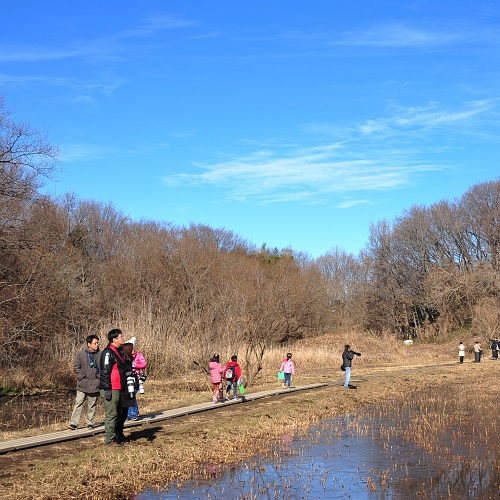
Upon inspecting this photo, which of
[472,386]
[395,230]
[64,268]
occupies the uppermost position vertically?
[395,230]

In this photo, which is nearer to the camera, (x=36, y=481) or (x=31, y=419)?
(x=36, y=481)

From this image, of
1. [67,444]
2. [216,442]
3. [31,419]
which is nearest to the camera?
[67,444]

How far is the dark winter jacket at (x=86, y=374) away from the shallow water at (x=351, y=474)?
3.32m

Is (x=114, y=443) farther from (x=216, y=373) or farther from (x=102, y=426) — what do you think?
(x=216, y=373)

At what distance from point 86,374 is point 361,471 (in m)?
5.72

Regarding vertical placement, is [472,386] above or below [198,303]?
below

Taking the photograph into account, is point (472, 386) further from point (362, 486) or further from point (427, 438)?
point (362, 486)

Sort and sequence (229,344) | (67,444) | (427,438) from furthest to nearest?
(229,344) → (427,438) → (67,444)

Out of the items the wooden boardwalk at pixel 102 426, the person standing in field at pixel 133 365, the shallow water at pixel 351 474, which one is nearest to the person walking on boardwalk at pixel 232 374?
the wooden boardwalk at pixel 102 426

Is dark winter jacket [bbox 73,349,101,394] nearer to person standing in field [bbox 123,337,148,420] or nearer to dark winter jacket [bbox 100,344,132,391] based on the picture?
person standing in field [bbox 123,337,148,420]

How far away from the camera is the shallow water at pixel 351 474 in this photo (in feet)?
32.8

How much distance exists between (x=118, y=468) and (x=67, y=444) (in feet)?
6.31

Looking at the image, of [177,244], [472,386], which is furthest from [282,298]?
[472,386]

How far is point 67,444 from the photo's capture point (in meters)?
12.3
